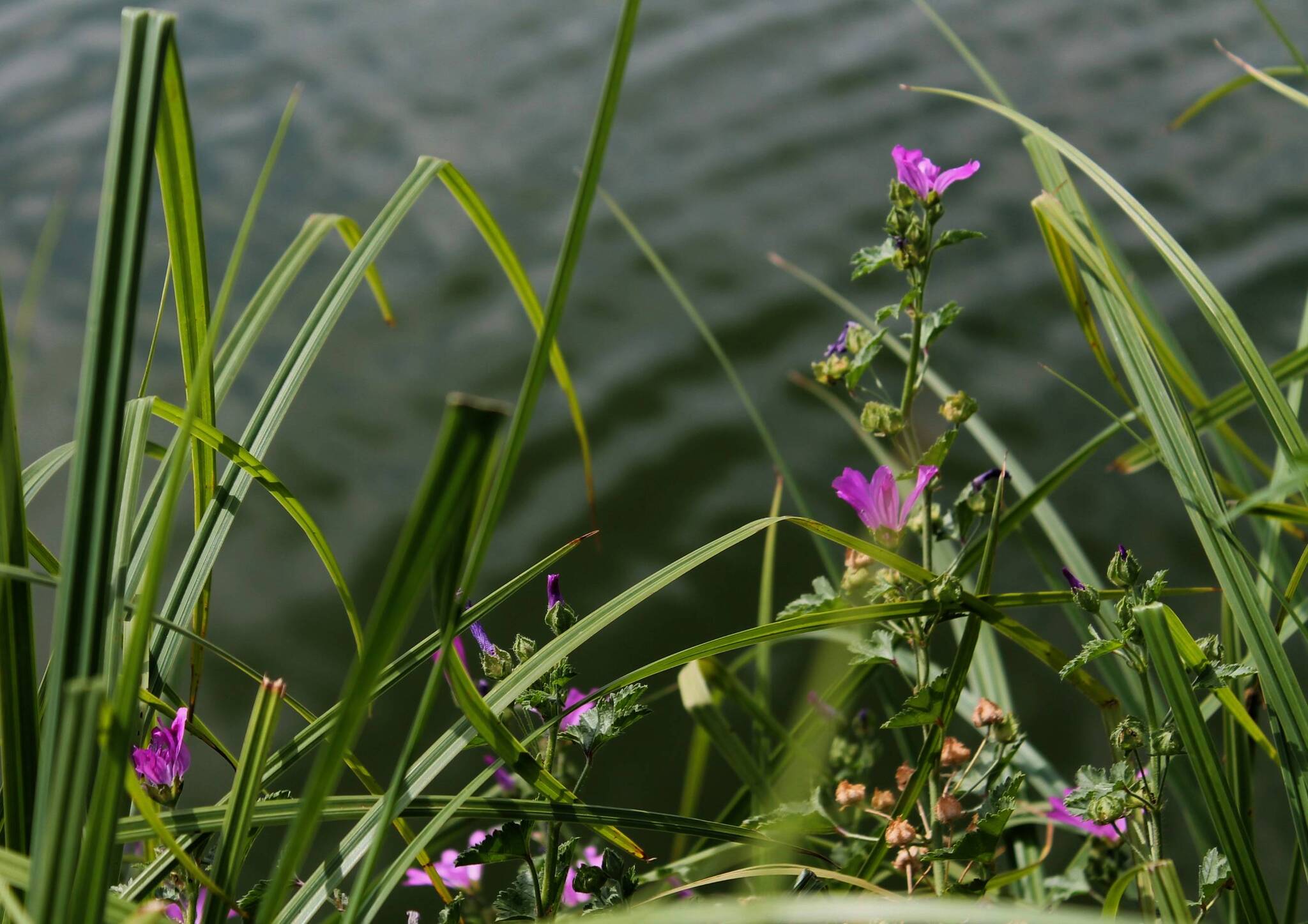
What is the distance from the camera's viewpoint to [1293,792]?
2.20ft

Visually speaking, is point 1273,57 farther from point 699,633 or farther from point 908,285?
point 699,633

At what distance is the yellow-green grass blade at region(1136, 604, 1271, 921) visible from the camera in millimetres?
587

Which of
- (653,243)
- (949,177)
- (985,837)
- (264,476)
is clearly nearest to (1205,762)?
(985,837)

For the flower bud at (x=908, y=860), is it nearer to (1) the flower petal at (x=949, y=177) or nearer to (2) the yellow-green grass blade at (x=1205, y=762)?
(2) the yellow-green grass blade at (x=1205, y=762)

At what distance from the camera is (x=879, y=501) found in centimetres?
82

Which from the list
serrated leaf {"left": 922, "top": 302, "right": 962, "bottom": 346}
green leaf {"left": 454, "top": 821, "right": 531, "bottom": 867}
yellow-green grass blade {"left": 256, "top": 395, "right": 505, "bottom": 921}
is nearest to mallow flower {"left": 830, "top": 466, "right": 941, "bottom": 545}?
serrated leaf {"left": 922, "top": 302, "right": 962, "bottom": 346}

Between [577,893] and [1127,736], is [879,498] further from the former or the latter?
[577,893]

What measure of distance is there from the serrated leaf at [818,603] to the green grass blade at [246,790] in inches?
13.4

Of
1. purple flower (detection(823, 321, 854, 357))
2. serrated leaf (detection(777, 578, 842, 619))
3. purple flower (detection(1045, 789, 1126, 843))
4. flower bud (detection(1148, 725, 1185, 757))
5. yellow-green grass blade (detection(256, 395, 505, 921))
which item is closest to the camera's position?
yellow-green grass blade (detection(256, 395, 505, 921))

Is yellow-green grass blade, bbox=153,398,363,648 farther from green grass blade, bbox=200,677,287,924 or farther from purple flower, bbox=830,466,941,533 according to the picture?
purple flower, bbox=830,466,941,533

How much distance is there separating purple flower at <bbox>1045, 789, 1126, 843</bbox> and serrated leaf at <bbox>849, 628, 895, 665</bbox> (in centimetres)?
30

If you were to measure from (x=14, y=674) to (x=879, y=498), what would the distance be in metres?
0.58

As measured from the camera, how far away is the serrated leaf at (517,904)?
27.8 inches

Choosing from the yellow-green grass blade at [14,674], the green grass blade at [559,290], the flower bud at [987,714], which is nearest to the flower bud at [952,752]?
the flower bud at [987,714]
